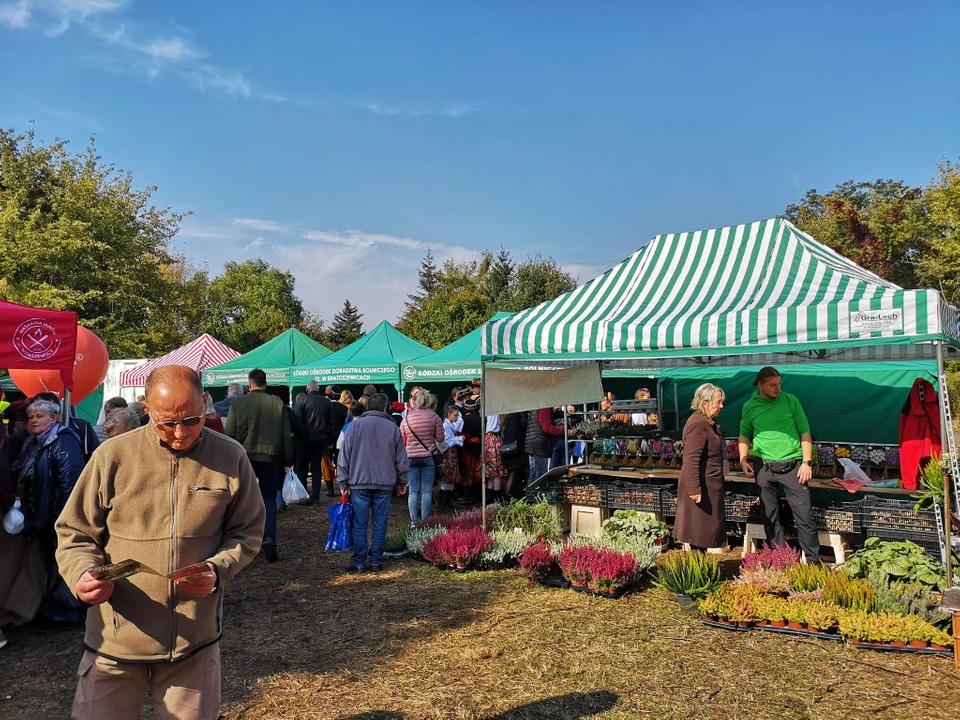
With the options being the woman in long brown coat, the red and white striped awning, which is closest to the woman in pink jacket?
the woman in long brown coat

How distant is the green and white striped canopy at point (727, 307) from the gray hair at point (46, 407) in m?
3.75

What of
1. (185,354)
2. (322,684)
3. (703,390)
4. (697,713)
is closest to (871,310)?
(703,390)

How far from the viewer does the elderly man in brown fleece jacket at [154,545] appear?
2.23 meters

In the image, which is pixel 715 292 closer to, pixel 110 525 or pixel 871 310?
pixel 871 310

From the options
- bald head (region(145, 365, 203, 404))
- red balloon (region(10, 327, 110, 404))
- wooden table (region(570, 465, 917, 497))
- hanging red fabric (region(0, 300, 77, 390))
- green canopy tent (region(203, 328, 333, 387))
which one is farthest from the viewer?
green canopy tent (region(203, 328, 333, 387))

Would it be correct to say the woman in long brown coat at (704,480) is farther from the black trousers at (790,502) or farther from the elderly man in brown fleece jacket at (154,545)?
the elderly man in brown fleece jacket at (154,545)

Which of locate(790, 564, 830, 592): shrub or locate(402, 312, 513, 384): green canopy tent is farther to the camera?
locate(402, 312, 513, 384): green canopy tent

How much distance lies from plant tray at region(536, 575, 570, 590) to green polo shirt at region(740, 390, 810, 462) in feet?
6.69

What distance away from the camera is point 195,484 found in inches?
90.5

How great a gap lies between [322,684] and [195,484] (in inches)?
96.6

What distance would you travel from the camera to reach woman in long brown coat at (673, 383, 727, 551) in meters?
5.91

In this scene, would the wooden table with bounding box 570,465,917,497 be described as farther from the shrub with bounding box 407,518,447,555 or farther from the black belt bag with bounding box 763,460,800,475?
the shrub with bounding box 407,518,447,555

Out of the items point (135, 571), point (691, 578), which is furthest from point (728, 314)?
point (135, 571)

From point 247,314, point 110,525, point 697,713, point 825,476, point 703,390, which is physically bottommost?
point 697,713
